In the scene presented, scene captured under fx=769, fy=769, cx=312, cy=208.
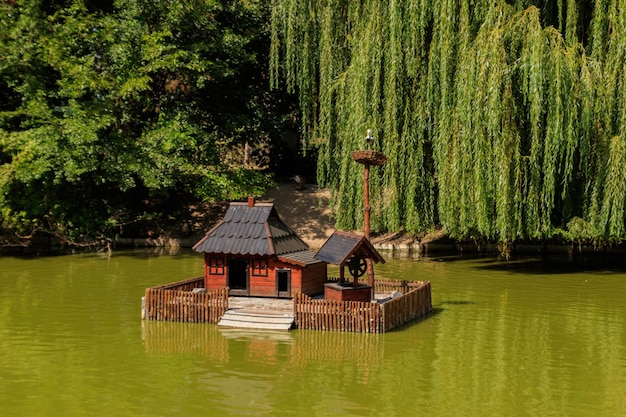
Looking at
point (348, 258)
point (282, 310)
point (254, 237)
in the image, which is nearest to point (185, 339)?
point (282, 310)

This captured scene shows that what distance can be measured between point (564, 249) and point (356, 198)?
11.6 m

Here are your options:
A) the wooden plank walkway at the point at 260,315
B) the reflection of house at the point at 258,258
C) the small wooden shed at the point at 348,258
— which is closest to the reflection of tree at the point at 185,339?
the wooden plank walkway at the point at 260,315

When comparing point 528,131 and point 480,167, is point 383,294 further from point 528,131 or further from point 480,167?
point 528,131

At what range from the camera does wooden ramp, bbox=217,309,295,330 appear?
20562 mm

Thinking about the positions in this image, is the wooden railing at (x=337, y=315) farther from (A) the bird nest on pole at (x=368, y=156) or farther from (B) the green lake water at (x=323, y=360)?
(A) the bird nest on pole at (x=368, y=156)

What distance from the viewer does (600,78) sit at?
2630cm

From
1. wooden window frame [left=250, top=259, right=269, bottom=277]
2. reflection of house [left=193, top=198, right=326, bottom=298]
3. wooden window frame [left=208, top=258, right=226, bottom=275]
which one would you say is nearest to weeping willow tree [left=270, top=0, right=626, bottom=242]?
reflection of house [left=193, top=198, right=326, bottom=298]

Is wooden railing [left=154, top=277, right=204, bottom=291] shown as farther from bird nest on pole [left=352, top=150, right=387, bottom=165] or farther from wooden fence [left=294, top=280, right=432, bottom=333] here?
bird nest on pole [left=352, top=150, right=387, bottom=165]

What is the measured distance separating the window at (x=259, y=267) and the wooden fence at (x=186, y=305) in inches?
56.8

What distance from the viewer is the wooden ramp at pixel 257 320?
810 inches

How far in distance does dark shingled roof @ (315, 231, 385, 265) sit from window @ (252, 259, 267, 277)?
61.4 inches

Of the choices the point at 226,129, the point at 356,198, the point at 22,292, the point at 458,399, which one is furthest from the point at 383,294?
the point at 226,129

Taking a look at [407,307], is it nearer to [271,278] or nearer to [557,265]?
[271,278]

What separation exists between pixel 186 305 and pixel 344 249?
15.3ft
